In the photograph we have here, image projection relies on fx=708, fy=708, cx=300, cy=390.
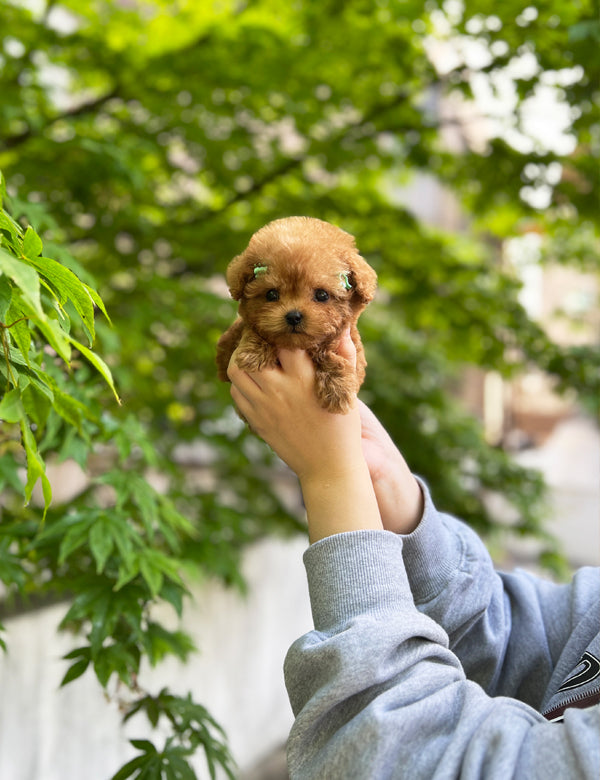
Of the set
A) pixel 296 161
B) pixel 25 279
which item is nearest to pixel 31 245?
pixel 25 279

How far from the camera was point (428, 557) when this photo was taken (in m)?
1.18

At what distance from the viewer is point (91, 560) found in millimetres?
1560

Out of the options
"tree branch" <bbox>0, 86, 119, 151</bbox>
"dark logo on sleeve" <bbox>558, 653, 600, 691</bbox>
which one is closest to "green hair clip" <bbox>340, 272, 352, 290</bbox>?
"dark logo on sleeve" <bbox>558, 653, 600, 691</bbox>

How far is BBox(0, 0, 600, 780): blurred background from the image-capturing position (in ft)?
7.99

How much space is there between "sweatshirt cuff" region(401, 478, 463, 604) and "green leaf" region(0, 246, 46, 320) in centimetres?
73

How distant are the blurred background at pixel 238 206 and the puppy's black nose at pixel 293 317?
1.00 m

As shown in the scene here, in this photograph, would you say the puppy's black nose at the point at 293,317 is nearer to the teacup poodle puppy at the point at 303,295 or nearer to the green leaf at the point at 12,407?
the teacup poodle puppy at the point at 303,295

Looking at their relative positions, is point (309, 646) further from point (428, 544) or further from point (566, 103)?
point (566, 103)

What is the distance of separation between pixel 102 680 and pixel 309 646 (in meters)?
0.62

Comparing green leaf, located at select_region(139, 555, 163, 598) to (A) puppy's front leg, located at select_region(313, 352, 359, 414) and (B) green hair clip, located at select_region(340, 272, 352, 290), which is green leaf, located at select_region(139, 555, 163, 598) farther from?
(B) green hair clip, located at select_region(340, 272, 352, 290)

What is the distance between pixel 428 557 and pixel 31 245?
776 mm

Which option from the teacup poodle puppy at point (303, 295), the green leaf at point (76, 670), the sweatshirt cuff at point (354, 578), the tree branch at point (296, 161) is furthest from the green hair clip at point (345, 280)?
the tree branch at point (296, 161)

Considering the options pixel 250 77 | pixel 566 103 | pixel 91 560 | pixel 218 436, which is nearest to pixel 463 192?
pixel 566 103

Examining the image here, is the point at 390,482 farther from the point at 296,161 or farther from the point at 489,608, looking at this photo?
the point at 296,161
